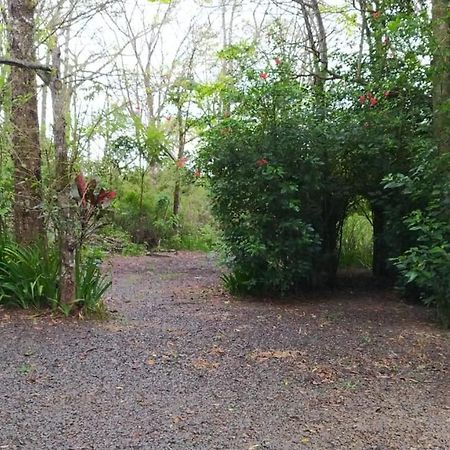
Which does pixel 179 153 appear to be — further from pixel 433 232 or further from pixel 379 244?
pixel 433 232

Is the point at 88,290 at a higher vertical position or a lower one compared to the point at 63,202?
lower

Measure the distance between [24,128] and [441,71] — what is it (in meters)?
3.73

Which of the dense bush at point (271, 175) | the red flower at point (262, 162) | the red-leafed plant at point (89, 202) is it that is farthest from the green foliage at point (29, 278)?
the red flower at point (262, 162)

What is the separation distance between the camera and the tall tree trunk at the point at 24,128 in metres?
5.17

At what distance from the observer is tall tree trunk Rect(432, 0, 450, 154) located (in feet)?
15.3

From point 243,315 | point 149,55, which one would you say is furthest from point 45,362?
point 149,55

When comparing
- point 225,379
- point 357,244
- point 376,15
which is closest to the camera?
point 225,379

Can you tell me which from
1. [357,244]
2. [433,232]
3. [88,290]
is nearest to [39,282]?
[88,290]

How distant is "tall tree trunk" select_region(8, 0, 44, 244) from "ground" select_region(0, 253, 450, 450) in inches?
36.8

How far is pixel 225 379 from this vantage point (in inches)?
137

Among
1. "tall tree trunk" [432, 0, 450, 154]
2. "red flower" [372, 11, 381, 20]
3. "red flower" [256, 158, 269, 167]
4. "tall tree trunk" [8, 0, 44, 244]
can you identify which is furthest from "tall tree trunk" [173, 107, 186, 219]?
"tall tree trunk" [432, 0, 450, 154]

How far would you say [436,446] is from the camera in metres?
2.59

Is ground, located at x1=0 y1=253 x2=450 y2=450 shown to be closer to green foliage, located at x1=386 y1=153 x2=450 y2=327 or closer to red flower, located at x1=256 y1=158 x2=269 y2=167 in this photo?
green foliage, located at x1=386 y1=153 x2=450 y2=327

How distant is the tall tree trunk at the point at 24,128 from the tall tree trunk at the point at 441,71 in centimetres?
355
